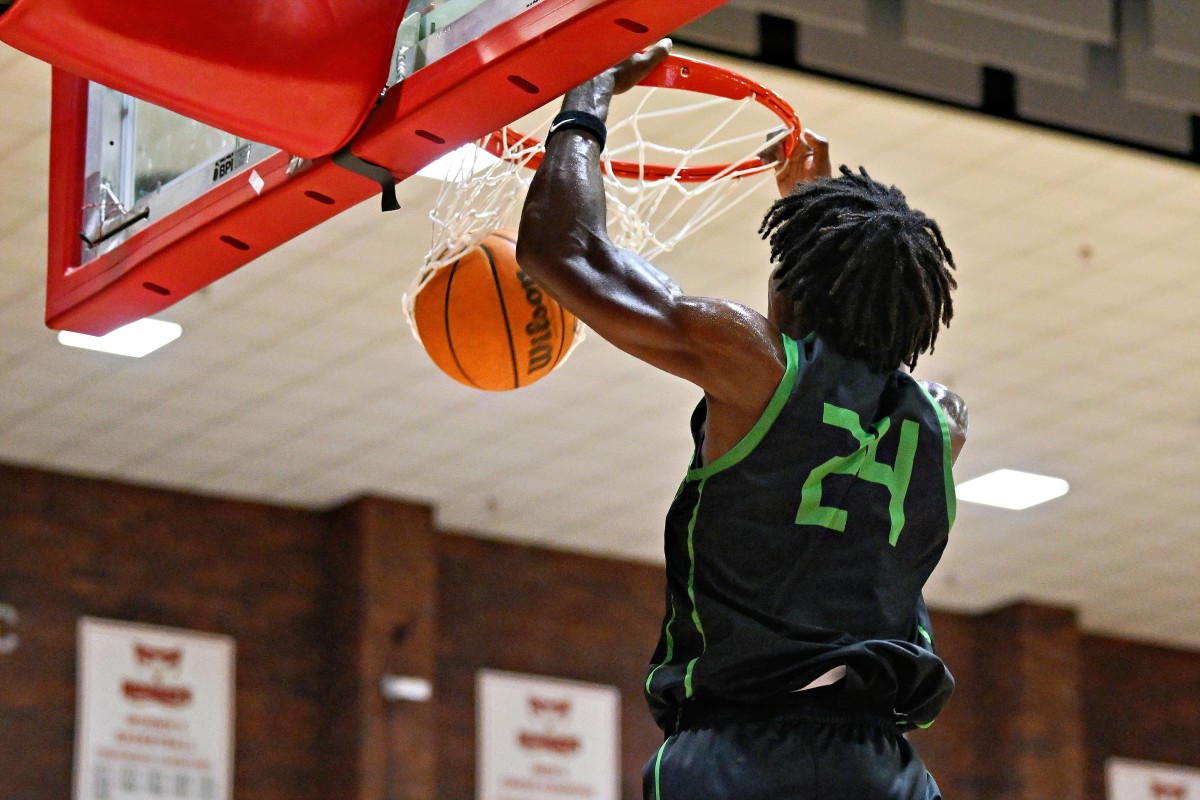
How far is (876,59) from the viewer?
311 inches

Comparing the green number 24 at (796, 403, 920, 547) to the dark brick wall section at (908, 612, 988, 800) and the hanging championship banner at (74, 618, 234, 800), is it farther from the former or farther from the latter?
the dark brick wall section at (908, 612, 988, 800)

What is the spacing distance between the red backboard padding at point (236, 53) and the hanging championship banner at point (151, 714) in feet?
28.5

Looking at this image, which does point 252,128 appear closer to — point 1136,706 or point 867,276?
point 867,276

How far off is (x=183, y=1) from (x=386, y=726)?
9206mm

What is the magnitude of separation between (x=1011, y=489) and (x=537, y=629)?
11.1 ft

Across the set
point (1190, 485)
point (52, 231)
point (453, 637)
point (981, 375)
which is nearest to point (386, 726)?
point (453, 637)

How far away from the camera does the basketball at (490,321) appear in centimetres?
499

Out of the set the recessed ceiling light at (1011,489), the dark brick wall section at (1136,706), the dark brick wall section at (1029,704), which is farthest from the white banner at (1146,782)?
the recessed ceiling light at (1011,489)

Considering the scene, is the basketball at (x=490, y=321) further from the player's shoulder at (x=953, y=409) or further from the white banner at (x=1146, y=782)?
the white banner at (x=1146, y=782)

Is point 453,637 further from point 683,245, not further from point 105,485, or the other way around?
point 683,245

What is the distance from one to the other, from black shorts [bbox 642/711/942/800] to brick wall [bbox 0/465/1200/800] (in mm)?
9429

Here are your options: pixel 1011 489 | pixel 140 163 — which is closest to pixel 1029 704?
pixel 1011 489

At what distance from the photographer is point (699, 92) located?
4207mm

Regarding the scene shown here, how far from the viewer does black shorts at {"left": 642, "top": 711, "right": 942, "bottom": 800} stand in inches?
110
